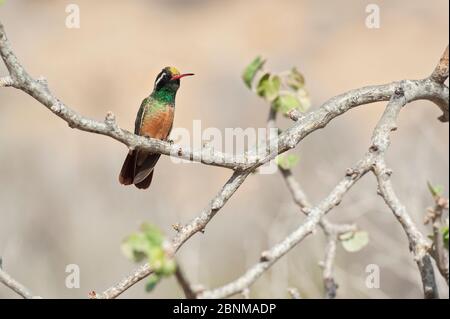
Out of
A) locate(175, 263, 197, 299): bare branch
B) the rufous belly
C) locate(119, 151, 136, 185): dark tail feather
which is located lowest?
locate(175, 263, 197, 299): bare branch

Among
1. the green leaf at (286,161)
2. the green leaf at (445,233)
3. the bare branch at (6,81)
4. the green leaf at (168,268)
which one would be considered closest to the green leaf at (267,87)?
the green leaf at (286,161)

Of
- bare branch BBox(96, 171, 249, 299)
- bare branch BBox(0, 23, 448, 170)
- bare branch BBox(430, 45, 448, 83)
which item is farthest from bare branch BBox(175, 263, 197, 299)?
bare branch BBox(430, 45, 448, 83)

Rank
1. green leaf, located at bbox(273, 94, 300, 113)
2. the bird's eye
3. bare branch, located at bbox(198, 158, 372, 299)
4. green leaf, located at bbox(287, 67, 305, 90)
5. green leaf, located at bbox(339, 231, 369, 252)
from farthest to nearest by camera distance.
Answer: the bird's eye < green leaf, located at bbox(287, 67, 305, 90) < green leaf, located at bbox(273, 94, 300, 113) < green leaf, located at bbox(339, 231, 369, 252) < bare branch, located at bbox(198, 158, 372, 299)

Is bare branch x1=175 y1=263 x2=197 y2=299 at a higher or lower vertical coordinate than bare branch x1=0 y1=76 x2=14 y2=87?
lower

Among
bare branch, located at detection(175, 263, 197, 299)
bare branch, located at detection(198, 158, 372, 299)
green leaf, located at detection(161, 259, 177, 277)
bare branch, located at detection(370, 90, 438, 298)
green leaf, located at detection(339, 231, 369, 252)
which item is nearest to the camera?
green leaf, located at detection(161, 259, 177, 277)

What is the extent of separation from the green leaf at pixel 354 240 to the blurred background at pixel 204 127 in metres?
1.16

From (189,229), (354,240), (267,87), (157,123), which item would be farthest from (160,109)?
(189,229)

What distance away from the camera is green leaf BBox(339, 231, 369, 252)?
381 centimetres

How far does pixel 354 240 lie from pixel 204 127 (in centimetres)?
680

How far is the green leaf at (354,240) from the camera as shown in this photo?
381 centimetres

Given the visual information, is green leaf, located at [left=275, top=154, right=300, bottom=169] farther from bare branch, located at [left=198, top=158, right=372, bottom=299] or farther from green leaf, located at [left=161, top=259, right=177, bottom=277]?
green leaf, located at [left=161, top=259, right=177, bottom=277]

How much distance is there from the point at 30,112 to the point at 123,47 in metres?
4.03

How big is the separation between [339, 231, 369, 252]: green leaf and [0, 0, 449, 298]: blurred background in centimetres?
116

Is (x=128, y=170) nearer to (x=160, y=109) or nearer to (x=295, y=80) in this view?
(x=160, y=109)
